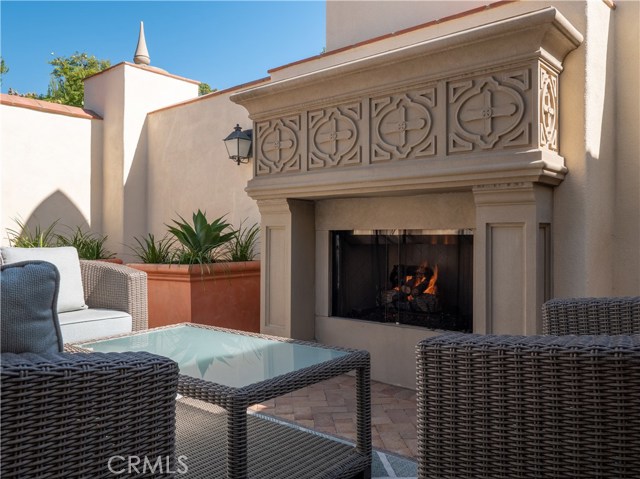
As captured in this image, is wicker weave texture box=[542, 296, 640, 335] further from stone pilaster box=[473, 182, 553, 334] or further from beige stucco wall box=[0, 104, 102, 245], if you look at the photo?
beige stucco wall box=[0, 104, 102, 245]

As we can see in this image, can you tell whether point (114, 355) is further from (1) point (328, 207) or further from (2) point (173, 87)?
(2) point (173, 87)

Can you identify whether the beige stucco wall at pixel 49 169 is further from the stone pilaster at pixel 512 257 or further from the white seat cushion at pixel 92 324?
the stone pilaster at pixel 512 257

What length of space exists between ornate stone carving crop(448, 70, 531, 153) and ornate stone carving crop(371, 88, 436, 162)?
0.44 feet

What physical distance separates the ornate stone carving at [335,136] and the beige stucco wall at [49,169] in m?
3.75

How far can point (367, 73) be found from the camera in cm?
302

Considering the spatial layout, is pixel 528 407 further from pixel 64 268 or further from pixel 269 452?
pixel 64 268

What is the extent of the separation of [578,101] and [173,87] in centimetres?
Answer: 513

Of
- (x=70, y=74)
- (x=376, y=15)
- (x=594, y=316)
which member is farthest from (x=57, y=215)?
(x=70, y=74)

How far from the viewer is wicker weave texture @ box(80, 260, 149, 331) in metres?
3.37

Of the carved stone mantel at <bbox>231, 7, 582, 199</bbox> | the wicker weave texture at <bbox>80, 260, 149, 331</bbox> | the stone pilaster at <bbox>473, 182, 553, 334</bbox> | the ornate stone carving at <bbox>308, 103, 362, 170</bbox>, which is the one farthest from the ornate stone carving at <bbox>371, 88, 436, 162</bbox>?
the wicker weave texture at <bbox>80, 260, 149, 331</bbox>

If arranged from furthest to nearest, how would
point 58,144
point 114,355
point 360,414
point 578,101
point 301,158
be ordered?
point 58,144 → point 301,158 → point 578,101 → point 360,414 → point 114,355

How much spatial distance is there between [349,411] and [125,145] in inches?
177

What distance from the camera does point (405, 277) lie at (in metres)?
3.40

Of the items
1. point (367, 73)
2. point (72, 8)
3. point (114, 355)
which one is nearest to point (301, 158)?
point (367, 73)
